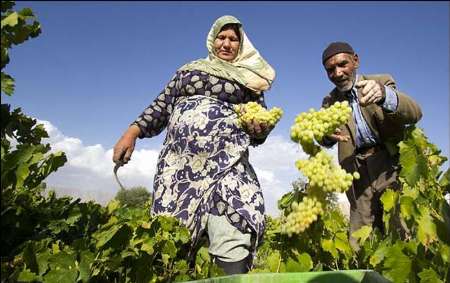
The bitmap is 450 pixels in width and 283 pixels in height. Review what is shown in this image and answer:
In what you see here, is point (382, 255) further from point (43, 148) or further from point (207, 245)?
point (43, 148)

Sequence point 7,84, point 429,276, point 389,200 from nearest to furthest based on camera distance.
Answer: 1. point 7,84
2. point 429,276
3. point 389,200

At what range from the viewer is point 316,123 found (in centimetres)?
190

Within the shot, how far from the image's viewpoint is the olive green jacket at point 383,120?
3004 mm

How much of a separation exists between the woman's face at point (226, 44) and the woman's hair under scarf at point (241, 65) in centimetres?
4

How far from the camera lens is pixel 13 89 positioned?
65.9 inches

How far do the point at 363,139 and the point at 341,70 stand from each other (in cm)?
54

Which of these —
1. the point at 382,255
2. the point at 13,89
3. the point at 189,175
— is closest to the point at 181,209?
the point at 189,175

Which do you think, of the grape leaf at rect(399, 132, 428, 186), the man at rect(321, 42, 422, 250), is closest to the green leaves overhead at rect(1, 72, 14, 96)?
the grape leaf at rect(399, 132, 428, 186)

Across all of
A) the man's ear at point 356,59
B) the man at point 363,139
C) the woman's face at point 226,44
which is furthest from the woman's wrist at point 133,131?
the man's ear at point 356,59

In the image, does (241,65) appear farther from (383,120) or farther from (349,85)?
(383,120)

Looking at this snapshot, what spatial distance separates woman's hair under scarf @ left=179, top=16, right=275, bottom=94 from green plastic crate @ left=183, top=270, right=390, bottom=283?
6.68ft

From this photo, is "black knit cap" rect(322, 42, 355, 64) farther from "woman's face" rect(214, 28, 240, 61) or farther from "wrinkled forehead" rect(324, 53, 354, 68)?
"woman's face" rect(214, 28, 240, 61)

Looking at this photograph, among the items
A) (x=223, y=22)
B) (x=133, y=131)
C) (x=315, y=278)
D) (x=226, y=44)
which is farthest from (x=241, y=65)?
(x=315, y=278)


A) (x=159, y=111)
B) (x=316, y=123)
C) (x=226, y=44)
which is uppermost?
(x=226, y=44)
